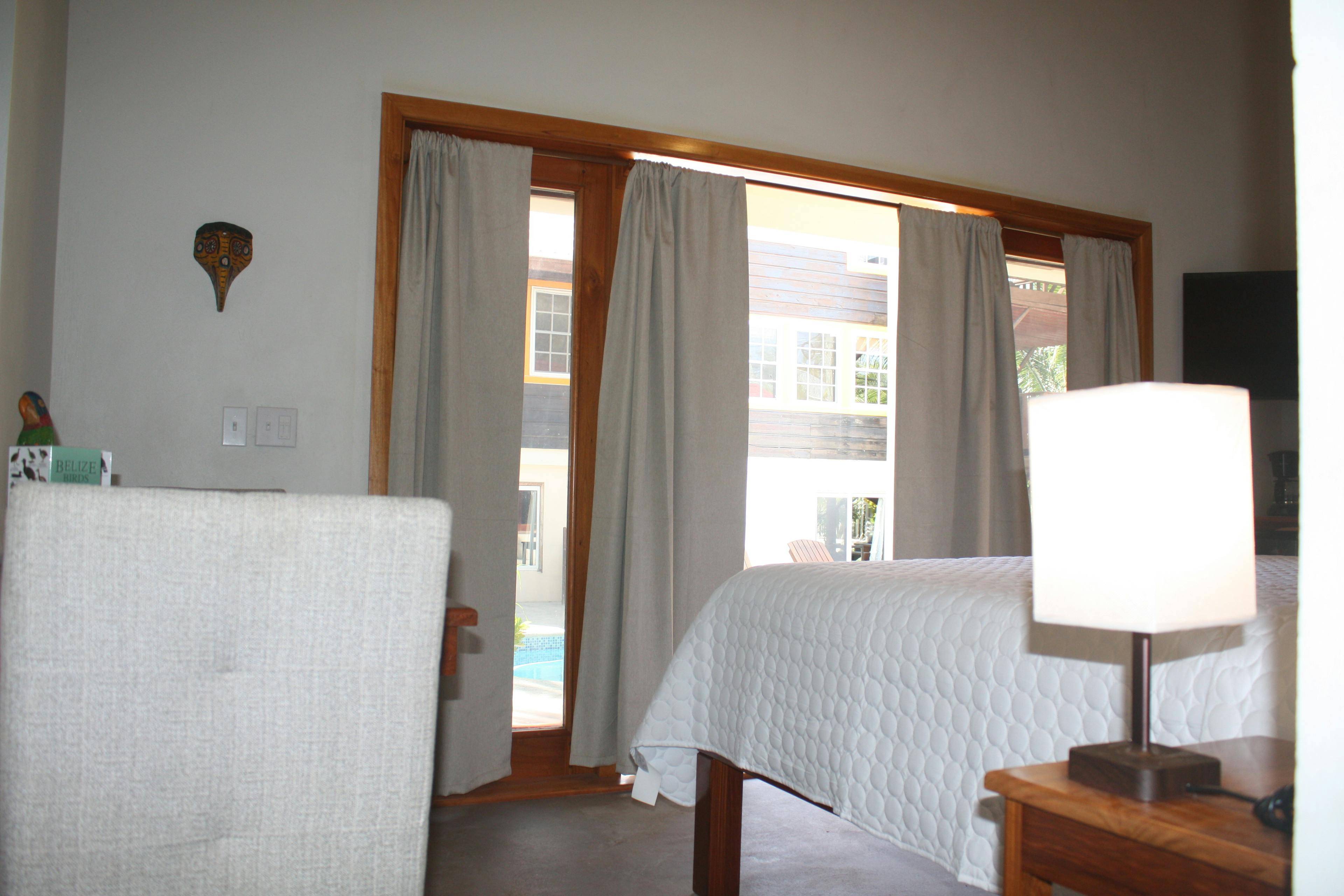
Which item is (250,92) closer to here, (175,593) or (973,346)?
(175,593)

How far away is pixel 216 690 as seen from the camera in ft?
3.44

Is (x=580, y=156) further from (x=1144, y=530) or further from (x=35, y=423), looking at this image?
(x=1144, y=530)

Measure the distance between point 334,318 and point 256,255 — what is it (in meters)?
0.26

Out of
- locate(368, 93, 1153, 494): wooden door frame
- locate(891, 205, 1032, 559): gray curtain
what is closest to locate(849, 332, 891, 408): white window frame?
locate(891, 205, 1032, 559): gray curtain

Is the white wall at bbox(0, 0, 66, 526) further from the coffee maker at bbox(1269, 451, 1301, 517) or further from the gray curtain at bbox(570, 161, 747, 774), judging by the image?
the coffee maker at bbox(1269, 451, 1301, 517)

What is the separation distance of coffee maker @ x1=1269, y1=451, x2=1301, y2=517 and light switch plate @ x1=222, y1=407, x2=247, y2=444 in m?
3.61

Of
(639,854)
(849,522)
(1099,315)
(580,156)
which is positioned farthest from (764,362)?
(639,854)

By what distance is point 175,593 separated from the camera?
1.03 m

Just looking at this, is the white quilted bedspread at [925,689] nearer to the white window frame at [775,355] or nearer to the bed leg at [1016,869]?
the bed leg at [1016,869]

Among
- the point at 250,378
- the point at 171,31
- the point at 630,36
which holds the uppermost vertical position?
the point at 630,36

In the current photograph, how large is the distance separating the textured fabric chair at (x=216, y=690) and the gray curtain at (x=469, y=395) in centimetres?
160

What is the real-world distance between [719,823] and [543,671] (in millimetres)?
1155

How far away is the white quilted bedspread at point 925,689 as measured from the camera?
113cm

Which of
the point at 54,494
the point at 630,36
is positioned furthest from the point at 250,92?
the point at 54,494
